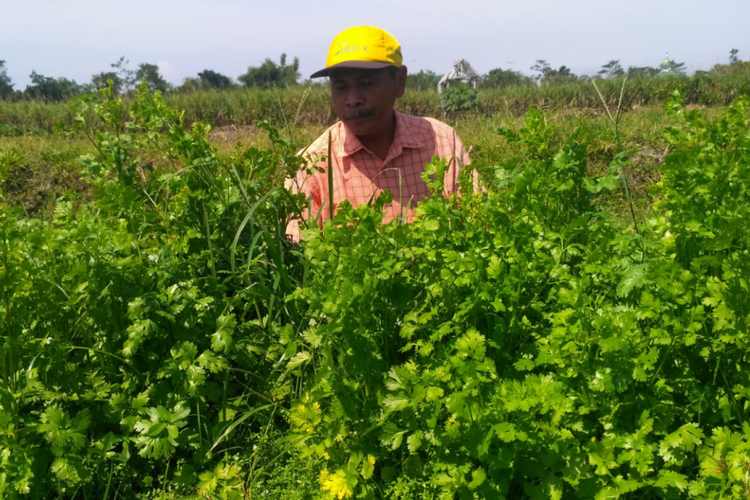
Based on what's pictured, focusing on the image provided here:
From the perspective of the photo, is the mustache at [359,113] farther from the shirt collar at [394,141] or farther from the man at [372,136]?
the shirt collar at [394,141]

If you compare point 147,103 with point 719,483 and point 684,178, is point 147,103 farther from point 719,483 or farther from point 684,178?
point 719,483

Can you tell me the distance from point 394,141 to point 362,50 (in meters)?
0.60

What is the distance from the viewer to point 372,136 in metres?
3.22

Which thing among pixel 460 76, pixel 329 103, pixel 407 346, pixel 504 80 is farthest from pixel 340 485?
pixel 504 80

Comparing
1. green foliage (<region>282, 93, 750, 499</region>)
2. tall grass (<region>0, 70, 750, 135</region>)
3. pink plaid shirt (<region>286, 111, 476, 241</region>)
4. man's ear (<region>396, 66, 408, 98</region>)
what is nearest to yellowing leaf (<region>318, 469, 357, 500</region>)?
green foliage (<region>282, 93, 750, 499</region>)

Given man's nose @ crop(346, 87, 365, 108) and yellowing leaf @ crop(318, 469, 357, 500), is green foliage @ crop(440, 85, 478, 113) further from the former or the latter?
yellowing leaf @ crop(318, 469, 357, 500)

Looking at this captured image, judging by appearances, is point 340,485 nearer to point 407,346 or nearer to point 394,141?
point 407,346

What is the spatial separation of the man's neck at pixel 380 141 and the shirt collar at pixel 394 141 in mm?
43

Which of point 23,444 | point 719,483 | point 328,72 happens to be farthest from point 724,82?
point 23,444

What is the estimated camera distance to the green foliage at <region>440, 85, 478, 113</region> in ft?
35.2

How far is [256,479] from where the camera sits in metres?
1.62

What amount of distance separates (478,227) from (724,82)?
15.3 meters

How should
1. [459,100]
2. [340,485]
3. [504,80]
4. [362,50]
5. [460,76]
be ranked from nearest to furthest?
[340,485]
[362,50]
[459,100]
[460,76]
[504,80]

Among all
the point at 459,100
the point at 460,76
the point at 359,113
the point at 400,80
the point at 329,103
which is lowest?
the point at 359,113
